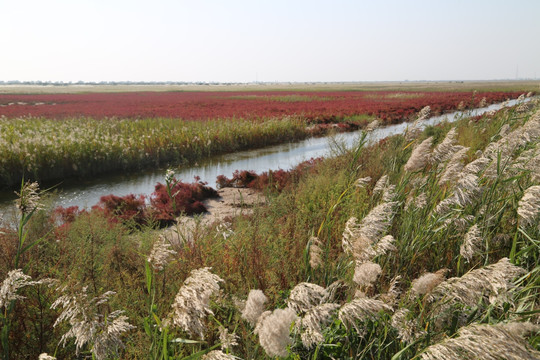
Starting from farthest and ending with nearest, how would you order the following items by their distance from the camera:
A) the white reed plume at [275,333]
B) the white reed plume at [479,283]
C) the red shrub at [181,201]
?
the red shrub at [181,201] → the white reed plume at [479,283] → the white reed plume at [275,333]

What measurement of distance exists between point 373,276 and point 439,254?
1.76 m

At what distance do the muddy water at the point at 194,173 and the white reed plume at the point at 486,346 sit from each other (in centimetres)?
632

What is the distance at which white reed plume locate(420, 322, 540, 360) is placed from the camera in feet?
3.16

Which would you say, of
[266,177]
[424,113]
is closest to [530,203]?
[424,113]

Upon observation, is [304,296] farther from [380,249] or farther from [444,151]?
[444,151]

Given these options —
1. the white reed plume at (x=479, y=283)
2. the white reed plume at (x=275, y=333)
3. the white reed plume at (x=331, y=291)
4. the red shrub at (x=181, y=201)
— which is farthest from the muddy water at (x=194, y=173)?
the white reed plume at (x=275, y=333)

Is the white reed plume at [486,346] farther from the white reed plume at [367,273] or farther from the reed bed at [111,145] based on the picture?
the reed bed at [111,145]

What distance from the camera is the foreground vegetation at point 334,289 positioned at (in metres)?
1.29

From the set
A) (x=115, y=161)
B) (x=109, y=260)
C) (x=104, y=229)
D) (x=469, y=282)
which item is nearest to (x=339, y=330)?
(x=469, y=282)

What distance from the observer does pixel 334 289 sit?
1782mm

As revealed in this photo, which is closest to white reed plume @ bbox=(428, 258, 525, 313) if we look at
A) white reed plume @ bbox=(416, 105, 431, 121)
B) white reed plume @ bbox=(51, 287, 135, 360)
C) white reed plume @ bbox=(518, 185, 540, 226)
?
white reed plume @ bbox=(518, 185, 540, 226)

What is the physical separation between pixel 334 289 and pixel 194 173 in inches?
438

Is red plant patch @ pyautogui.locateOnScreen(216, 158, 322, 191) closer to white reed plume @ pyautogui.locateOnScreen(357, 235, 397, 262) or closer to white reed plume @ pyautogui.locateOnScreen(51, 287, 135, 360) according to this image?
white reed plume @ pyautogui.locateOnScreen(357, 235, 397, 262)

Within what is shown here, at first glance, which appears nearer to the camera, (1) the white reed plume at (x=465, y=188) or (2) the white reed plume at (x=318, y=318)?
(2) the white reed plume at (x=318, y=318)
